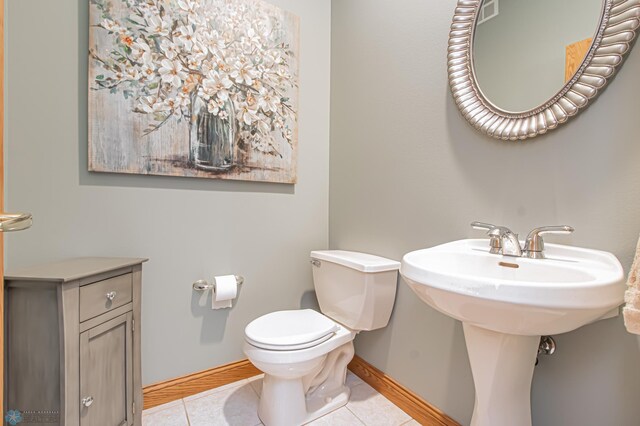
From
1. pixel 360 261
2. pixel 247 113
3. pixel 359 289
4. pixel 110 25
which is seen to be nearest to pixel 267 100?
pixel 247 113

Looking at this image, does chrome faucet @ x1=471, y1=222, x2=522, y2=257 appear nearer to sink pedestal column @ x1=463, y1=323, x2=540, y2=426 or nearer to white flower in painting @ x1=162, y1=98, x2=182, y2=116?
sink pedestal column @ x1=463, y1=323, x2=540, y2=426

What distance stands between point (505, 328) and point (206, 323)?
4.56ft

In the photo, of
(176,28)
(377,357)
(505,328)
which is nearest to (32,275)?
(176,28)

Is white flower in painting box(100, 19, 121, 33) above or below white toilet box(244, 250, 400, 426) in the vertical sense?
above

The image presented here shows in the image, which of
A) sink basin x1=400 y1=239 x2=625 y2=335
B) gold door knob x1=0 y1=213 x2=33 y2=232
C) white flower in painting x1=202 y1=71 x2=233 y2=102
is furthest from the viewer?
white flower in painting x1=202 y1=71 x2=233 y2=102

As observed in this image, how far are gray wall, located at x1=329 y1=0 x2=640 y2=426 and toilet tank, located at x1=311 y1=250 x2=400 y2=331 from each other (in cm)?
8

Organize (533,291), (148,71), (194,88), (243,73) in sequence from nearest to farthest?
(533,291), (148,71), (194,88), (243,73)

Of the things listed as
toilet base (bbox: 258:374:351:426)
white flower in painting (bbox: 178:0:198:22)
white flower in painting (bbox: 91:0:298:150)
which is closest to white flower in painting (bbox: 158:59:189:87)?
white flower in painting (bbox: 91:0:298:150)

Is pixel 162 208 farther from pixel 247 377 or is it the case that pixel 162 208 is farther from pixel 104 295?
pixel 247 377

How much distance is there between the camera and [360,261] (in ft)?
4.82

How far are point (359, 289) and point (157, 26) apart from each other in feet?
5.05

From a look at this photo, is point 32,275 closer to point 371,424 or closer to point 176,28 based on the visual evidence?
point 176,28

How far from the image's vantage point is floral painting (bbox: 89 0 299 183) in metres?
1.33

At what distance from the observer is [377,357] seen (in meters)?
1.64
